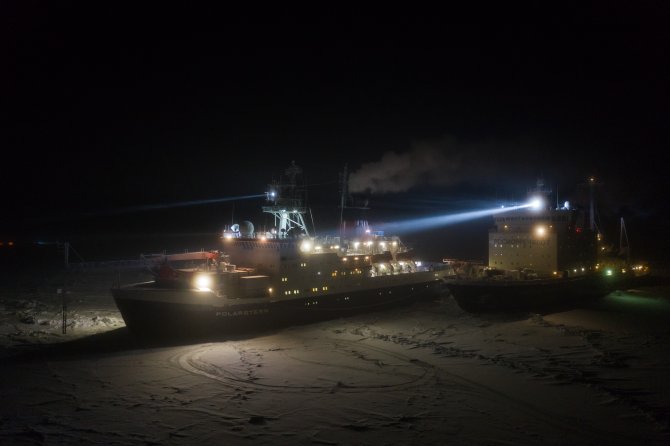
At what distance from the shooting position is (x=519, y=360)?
45.6 feet

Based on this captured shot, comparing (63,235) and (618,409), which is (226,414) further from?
(63,235)

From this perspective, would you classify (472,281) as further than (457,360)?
Yes

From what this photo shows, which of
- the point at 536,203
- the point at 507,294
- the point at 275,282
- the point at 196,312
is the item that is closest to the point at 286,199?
the point at 275,282

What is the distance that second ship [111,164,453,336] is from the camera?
17.1 metres

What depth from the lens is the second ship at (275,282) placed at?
672 inches

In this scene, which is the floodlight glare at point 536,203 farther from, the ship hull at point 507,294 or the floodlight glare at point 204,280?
the floodlight glare at point 204,280

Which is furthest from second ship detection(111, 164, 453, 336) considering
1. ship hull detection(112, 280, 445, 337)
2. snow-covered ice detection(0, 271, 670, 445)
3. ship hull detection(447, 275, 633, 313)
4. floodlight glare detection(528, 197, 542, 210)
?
floodlight glare detection(528, 197, 542, 210)

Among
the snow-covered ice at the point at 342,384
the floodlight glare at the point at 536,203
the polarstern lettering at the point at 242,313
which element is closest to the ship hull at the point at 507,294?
the snow-covered ice at the point at 342,384

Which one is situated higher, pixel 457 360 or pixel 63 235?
pixel 63 235

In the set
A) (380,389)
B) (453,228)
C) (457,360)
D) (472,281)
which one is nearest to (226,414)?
(380,389)

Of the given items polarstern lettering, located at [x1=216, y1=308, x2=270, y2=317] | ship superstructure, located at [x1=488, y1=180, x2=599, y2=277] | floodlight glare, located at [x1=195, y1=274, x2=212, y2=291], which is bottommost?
polarstern lettering, located at [x1=216, y1=308, x2=270, y2=317]

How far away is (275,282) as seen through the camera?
65.6 ft

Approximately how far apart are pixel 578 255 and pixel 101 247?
6292 cm

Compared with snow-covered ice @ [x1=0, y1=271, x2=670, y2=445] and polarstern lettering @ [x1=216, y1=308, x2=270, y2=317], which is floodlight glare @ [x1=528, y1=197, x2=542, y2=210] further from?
polarstern lettering @ [x1=216, y1=308, x2=270, y2=317]
